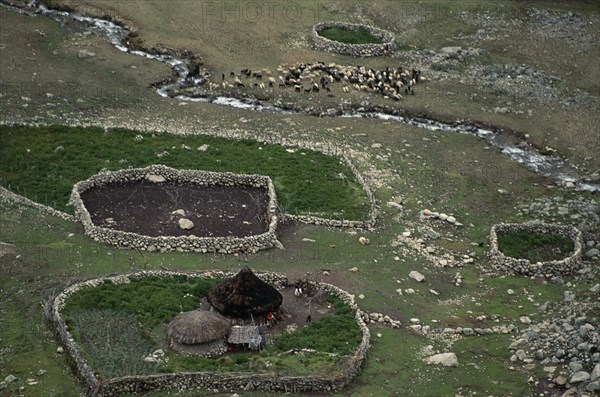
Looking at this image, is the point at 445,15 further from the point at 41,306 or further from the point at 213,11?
the point at 41,306

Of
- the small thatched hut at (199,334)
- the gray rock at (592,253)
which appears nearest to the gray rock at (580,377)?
the gray rock at (592,253)

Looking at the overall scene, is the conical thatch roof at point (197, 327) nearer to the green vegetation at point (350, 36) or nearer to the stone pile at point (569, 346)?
the stone pile at point (569, 346)

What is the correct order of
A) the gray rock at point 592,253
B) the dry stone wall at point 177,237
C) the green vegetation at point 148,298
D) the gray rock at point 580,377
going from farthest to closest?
the gray rock at point 592,253, the dry stone wall at point 177,237, the green vegetation at point 148,298, the gray rock at point 580,377

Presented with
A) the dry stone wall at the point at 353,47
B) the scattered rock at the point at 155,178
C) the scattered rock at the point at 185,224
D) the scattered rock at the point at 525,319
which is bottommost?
the scattered rock at the point at 185,224

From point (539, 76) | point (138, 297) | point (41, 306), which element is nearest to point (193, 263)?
point (138, 297)

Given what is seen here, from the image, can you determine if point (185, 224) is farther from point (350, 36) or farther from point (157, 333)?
point (350, 36)

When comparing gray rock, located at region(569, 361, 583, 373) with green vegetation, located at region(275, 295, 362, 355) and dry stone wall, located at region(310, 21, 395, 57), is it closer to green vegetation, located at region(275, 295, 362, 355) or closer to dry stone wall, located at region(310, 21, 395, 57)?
green vegetation, located at region(275, 295, 362, 355)

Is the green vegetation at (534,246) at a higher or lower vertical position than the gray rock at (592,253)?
lower

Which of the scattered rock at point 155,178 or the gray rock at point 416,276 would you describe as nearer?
the gray rock at point 416,276
